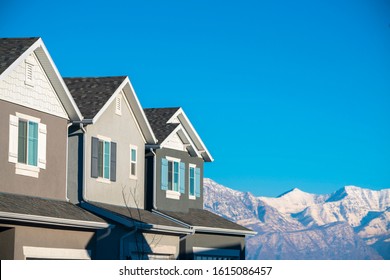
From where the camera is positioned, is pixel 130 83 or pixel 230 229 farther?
pixel 230 229

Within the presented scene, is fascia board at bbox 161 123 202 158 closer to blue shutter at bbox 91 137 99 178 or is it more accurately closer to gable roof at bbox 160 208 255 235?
gable roof at bbox 160 208 255 235

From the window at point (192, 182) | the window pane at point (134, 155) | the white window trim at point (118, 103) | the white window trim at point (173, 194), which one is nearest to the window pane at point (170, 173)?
the white window trim at point (173, 194)

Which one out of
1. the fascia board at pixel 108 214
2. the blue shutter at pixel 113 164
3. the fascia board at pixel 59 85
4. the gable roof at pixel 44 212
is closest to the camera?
the gable roof at pixel 44 212

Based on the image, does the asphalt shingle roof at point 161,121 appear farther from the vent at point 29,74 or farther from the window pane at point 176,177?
the vent at point 29,74

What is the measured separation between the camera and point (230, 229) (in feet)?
151

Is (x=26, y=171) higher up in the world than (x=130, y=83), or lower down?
lower down

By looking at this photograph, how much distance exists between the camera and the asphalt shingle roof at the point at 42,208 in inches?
1239

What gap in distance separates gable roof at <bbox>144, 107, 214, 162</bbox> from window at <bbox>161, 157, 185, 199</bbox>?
1065 mm

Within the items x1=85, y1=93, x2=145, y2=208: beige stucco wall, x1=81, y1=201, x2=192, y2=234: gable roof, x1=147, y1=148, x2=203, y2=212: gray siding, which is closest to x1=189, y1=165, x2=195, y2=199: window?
x1=147, y1=148, x2=203, y2=212: gray siding

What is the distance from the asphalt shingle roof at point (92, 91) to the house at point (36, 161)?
163cm
